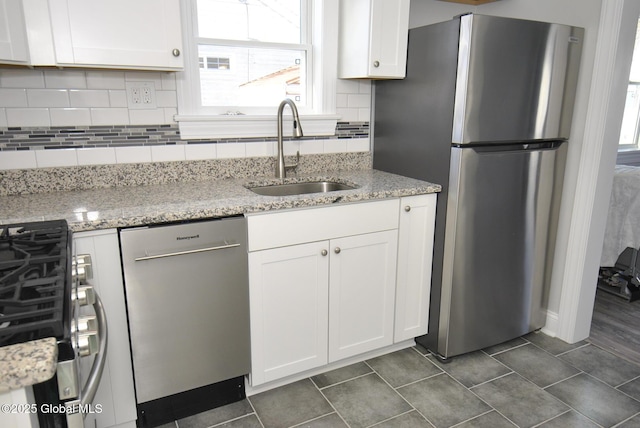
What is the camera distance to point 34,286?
86 centimetres

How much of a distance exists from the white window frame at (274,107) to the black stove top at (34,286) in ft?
3.56

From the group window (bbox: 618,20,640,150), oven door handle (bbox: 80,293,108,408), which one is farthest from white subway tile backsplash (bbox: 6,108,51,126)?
window (bbox: 618,20,640,150)

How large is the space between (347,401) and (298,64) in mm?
1779

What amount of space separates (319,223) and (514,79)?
1.15 meters

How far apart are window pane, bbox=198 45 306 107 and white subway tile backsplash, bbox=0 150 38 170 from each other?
2.63ft

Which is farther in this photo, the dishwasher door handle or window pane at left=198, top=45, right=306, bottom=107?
window pane at left=198, top=45, right=306, bottom=107

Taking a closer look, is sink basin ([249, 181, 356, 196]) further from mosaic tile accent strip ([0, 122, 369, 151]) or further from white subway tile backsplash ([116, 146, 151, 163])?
white subway tile backsplash ([116, 146, 151, 163])

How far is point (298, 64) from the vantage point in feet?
8.30

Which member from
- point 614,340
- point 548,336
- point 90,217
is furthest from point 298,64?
point 614,340

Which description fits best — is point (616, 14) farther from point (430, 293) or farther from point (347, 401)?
point (347, 401)

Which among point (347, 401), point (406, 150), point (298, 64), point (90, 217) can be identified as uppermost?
point (298, 64)

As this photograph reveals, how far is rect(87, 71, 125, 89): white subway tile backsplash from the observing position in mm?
1975

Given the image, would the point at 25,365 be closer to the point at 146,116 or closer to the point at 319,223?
the point at 319,223

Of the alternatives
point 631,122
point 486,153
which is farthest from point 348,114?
point 631,122
